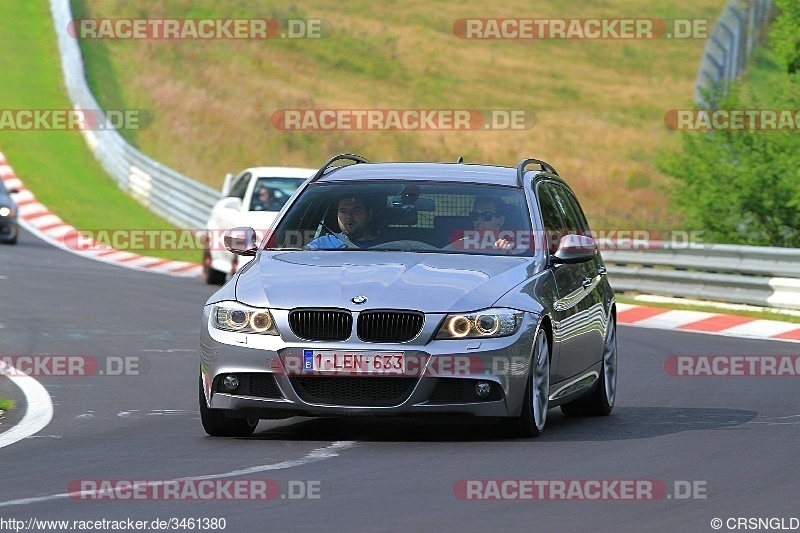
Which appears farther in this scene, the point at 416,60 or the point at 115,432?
the point at 416,60

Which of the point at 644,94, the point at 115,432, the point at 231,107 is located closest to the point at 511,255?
the point at 115,432

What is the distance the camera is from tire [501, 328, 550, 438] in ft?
33.1

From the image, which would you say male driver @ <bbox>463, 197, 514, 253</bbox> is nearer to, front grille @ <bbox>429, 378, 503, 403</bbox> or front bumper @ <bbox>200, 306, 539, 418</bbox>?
front bumper @ <bbox>200, 306, 539, 418</bbox>

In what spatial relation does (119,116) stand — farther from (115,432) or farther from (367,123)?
(115,432)

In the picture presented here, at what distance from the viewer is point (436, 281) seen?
10.1 metres

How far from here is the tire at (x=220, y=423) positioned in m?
10.3

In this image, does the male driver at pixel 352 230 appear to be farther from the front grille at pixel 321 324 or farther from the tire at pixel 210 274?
the tire at pixel 210 274

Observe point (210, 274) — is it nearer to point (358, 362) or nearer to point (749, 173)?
point (749, 173)

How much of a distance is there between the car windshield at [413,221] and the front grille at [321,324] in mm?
1113

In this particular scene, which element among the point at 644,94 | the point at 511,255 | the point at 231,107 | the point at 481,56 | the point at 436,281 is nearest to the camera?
the point at 436,281

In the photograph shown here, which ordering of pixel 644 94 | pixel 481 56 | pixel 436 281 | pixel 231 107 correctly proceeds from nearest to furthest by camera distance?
pixel 436 281 < pixel 231 107 < pixel 644 94 < pixel 481 56

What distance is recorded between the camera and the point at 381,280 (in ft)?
32.8

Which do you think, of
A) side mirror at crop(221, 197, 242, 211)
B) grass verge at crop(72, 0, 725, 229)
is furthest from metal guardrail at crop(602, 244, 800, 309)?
grass verge at crop(72, 0, 725, 229)

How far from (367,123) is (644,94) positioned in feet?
40.2
